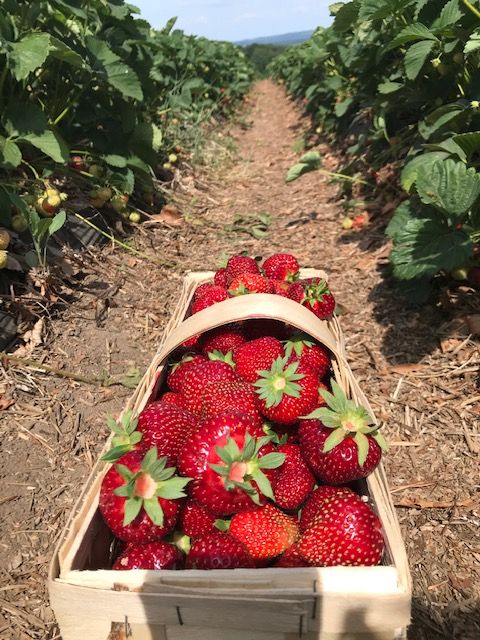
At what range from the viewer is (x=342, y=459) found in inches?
52.1

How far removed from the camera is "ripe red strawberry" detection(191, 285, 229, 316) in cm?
212

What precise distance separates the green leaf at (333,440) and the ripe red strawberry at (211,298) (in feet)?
3.04

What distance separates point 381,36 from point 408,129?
102 cm

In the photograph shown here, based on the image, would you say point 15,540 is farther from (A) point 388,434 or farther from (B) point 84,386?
(A) point 388,434

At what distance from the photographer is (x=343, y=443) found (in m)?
1.33

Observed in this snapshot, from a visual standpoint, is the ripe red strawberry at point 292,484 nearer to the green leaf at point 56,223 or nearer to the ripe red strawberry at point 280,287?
the ripe red strawberry at point 280,287

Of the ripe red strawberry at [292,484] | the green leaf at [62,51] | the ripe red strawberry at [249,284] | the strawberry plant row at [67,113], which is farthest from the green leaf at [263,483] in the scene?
the green leaf at [62,51]

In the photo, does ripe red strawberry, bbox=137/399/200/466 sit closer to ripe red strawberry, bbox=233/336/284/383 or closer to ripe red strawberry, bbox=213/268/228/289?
ripe red strawberry, bbox=233/336/284/383

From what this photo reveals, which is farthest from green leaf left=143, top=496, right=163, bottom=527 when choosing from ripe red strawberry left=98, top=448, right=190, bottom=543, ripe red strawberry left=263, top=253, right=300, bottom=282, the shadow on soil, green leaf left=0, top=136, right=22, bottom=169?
green leaf left=0, top=136, right=22, bottom=169

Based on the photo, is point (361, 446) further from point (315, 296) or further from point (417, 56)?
point (417, 56)

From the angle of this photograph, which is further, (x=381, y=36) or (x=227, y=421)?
(x=381, y=36)

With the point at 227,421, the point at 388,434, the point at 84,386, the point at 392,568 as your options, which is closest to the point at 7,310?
the point at 84,386

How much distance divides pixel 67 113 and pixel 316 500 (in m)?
3.72

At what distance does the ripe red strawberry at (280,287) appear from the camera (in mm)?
2230
